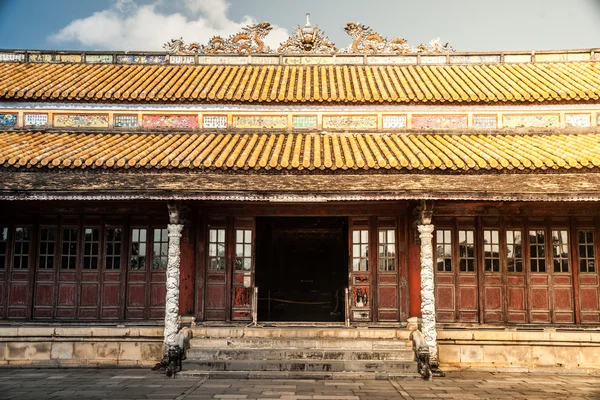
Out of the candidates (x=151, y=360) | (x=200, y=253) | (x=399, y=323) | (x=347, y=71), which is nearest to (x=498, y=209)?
(x=399, y=323)

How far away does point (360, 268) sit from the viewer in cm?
1238

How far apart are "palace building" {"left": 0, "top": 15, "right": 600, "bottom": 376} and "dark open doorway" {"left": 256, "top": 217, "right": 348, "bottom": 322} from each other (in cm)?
351

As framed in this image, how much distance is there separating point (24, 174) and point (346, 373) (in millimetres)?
7997

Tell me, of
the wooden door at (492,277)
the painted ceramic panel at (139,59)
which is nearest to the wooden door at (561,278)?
the wooden door at (492,277)

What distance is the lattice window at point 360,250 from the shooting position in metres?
12.4

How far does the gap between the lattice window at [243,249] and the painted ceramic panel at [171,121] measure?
329 centimetres

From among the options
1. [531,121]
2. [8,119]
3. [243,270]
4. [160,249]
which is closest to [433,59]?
[531,121]

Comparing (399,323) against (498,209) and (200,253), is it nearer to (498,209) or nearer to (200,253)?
(498,209)

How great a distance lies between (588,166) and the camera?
10.6 metres

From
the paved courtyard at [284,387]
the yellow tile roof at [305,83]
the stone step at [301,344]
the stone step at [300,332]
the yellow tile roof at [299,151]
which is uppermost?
the yellow tile roof at [305,83]

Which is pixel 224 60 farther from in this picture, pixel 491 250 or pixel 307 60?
pixel 491 250

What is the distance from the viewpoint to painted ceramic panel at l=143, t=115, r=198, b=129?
44.2ft

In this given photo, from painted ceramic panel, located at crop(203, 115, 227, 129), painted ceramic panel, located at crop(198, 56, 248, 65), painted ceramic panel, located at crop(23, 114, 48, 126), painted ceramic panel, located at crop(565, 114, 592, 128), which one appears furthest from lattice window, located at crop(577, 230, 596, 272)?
painted ceramic panel, located at crop(23, 114, 48, 126)

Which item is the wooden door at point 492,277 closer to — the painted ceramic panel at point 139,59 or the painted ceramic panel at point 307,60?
the painted ceramic panel at point 307,60
